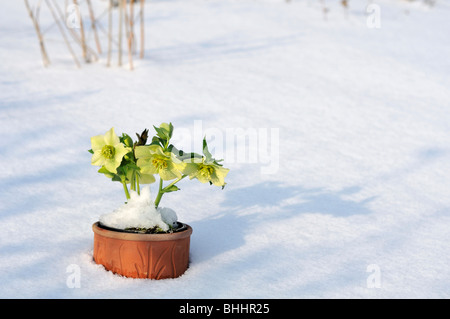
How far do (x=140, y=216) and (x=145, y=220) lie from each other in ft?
0.05

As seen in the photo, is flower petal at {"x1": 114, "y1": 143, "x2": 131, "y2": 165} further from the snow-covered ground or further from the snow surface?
the snow-covered ground

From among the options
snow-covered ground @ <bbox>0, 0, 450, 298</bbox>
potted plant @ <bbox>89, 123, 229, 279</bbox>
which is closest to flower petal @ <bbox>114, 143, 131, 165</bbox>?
potted plant @ <bbox>89, 123, 229, 279</bbox>

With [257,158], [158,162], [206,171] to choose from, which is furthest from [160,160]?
[257,158]

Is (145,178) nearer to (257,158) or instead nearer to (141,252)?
(141,252)

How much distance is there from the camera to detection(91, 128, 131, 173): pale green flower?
1261 millimetres

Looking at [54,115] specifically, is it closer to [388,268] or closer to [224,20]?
[388,268]

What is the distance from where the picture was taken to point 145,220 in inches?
50.8

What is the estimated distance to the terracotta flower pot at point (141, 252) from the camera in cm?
125

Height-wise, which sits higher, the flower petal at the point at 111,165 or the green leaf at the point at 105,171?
the flower petal at the point at 111,165

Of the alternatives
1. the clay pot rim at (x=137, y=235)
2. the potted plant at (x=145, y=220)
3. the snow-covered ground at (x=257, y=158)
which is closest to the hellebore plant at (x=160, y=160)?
the potted plant at (x=145, y=220)

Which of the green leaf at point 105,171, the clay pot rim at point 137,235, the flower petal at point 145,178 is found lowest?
the clay pot rim at point 137,235

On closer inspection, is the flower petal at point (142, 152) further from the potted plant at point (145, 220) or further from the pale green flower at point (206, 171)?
the pale green flower at point (206, 171)

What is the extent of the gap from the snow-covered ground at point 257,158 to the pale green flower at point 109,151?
0.27 meters
